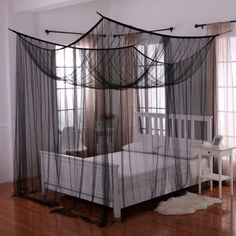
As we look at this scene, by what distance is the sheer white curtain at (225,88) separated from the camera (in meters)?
5.89

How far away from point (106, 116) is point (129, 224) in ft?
3.77

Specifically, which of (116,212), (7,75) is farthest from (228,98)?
(7,75)

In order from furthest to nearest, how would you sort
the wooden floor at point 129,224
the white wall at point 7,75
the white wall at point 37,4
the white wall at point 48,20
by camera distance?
the white wall at point 7,75 → the white wall at point 48,20 → the white wall at point 37,4 → the wooden floor at point 129,224

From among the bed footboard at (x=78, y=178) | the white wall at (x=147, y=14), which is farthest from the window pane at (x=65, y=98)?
the white wall at (x=147, y=14)

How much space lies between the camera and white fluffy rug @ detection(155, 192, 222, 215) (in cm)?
489

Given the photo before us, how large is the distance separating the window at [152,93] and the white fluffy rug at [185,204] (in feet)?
3.61

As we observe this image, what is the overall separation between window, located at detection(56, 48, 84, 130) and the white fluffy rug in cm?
134

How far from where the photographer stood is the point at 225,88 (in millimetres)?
6016

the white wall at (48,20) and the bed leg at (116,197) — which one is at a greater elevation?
the white wall at (48,20)

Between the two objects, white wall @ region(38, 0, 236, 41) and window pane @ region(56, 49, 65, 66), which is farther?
white wall @ region(38, 0, 236, 41)

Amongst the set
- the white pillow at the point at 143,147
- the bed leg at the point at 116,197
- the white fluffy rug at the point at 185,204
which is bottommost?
the white fluffy rug at the point at 185,204

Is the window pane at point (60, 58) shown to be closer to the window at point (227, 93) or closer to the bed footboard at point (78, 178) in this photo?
the bed footboard at point (78, 178)

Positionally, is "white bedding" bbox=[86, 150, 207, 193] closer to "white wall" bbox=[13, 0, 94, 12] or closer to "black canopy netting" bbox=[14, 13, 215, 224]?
"black canopy netting" bbox=[14, 13, 215, 224]

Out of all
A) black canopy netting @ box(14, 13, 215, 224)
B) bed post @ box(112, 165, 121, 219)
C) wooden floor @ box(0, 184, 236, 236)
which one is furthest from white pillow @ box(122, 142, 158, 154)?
wooden floor @ box(0, 184, 236, 236)
